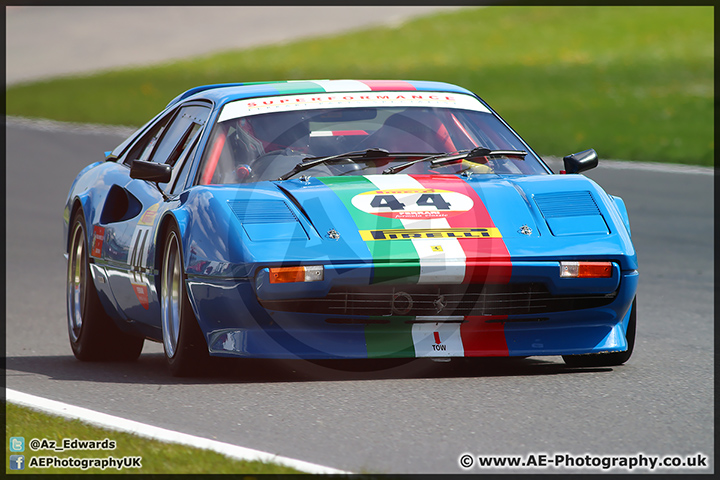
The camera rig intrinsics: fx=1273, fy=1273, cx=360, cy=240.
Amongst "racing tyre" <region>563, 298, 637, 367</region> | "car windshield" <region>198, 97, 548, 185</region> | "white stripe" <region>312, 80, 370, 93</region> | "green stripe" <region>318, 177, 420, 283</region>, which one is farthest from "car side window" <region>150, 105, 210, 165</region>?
"racing tyre" <region>563, 298, 637, 367</region>

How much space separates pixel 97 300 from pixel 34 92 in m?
→ 25.3

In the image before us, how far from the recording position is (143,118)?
80.9ft

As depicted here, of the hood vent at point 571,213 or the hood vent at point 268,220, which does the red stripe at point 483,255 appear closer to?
the hood vent at point 571,213

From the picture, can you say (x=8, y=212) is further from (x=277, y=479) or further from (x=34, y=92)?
(x=34, y=92)

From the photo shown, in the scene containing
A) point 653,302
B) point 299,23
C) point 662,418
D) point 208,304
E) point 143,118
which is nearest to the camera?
point 662,418

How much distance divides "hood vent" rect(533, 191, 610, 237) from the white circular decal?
1.13 feet

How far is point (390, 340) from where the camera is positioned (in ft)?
17.3

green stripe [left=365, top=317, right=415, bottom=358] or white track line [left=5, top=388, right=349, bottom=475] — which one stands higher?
green stripe [left=365, top=317, right=415, bottom=358]

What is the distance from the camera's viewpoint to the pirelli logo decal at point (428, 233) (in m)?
5.20

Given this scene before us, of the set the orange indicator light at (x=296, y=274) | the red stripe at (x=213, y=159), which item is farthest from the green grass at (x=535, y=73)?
the orange indicator light at (x=296, y=274)

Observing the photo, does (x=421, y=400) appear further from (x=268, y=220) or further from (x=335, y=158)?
(x=335, y=158)

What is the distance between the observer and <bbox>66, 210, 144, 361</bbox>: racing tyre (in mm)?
6984

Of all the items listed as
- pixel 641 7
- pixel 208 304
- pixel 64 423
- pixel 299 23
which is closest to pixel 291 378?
pixel 208 304

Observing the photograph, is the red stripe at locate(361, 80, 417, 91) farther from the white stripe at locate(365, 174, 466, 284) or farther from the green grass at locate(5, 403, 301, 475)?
the green grass at locate(5, 403, 301, 475)
